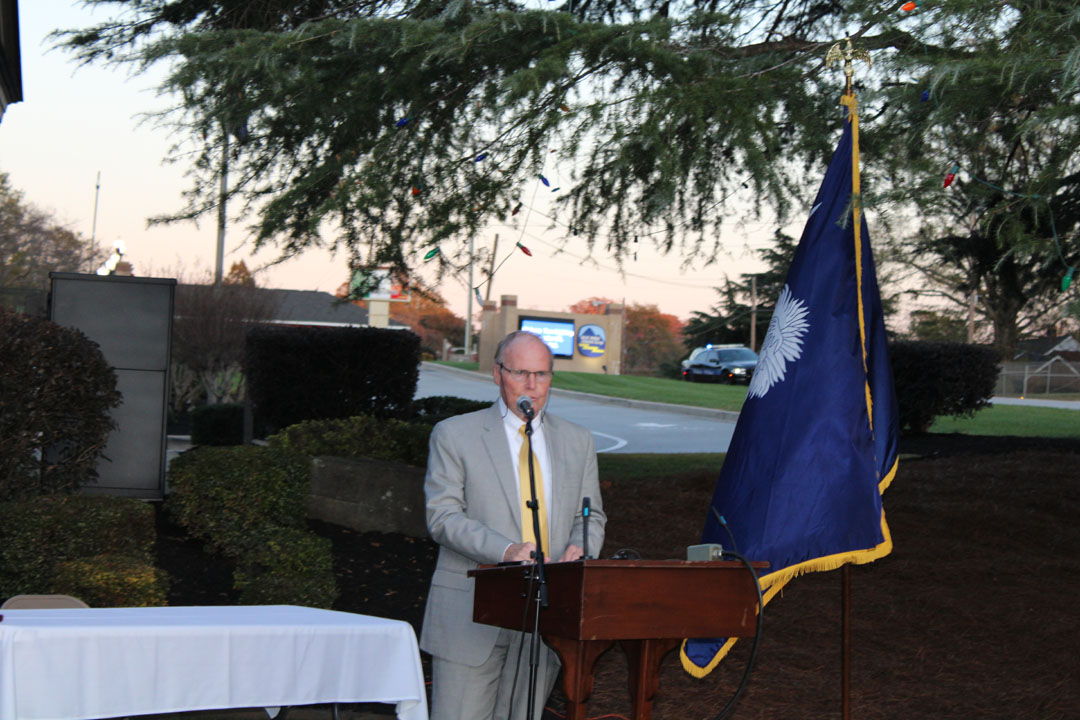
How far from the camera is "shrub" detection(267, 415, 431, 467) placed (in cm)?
1079

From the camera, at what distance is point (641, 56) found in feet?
23.4

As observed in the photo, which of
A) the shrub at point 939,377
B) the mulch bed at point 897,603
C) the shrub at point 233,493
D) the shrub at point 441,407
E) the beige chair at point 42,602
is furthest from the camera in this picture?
the shrub at point 939,377

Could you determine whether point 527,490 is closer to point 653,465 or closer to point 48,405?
point 48,405

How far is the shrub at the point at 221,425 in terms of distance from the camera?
19.9 m

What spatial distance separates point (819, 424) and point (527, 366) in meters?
1.68

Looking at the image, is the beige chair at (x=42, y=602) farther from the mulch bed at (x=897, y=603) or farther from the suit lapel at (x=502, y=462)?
the mulch bed at (x=897, y=603)

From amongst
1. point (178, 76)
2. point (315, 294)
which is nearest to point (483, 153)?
point (178, 76)

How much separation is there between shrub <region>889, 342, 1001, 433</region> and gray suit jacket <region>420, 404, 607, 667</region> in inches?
632

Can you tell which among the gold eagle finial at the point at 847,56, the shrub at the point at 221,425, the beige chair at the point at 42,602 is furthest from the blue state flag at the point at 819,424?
the shrub at the point at 221,425

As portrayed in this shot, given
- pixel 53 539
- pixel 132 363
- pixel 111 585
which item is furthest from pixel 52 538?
pixel 132 363

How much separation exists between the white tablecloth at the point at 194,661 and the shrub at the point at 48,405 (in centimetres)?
431

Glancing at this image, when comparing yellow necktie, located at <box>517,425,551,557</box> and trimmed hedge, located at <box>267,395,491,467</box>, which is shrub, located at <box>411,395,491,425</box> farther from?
yellow necktie, located at <box>517,425,551,557</box>

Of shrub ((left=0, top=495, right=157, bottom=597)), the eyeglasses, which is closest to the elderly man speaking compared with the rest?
the eyeglasses

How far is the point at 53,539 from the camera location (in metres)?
6.84
